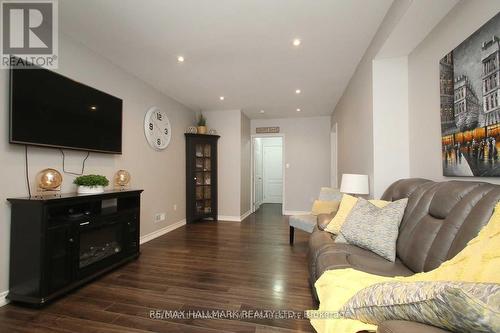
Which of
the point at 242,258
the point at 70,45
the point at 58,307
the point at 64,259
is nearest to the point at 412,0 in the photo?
the point at 242,258

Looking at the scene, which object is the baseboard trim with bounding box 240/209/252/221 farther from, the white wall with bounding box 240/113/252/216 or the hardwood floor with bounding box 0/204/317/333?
the hardwood floor with bounding box 0/204/317/333

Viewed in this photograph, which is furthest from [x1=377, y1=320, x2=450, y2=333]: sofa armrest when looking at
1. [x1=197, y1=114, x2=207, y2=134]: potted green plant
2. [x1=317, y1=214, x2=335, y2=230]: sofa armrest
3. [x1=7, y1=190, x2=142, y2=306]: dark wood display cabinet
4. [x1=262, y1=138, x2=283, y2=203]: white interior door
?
[x1=262, y1=138, x2=283, y2=203]: white interior door

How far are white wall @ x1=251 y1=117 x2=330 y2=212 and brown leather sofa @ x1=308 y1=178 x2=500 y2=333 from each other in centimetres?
394

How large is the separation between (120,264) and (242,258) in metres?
1.41

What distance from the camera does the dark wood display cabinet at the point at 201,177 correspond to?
491 centimetres

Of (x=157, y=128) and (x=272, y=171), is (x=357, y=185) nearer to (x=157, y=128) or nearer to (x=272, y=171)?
(x=157, y=128)

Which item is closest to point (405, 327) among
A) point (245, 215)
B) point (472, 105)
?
point (472, 105)

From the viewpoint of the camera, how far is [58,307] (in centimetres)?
187

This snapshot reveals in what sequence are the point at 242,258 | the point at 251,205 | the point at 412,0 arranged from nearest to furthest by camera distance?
the point at 412,0
the point at 242,258
the point at 251,205

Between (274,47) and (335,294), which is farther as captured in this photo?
(274,47)

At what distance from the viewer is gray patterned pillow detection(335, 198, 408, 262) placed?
1674 mm

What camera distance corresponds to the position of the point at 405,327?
0.64 meters

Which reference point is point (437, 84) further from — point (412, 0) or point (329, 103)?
point (329, 103)

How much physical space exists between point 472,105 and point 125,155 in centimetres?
366
